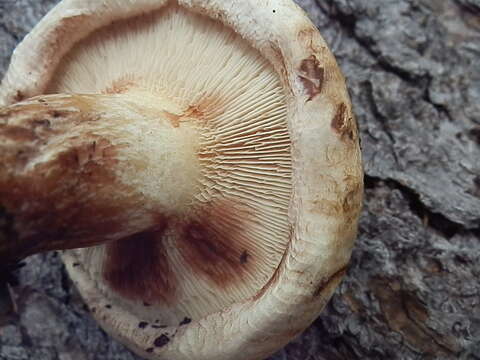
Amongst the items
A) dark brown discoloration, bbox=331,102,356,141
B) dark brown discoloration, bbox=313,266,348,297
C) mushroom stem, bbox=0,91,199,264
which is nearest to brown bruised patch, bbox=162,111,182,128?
mushroom stem, bbox=0,91,199,264

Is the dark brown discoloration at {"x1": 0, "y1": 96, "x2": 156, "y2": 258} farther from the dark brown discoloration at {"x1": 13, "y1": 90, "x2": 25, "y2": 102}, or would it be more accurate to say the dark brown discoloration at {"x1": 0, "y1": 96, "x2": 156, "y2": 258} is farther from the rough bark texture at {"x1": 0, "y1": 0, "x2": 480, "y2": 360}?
the rough bark texture at {"x1": 0, "y1": 0, "x2": 480, "y2": 360}

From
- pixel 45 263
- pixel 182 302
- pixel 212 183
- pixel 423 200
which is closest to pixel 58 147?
pixel 212 183

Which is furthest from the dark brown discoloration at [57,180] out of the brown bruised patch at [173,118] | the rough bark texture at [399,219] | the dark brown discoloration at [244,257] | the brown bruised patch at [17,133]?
the rough bark texture at [399,219]

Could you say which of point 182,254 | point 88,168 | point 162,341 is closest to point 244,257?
point 182,254

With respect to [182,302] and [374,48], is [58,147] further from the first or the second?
[374,48]

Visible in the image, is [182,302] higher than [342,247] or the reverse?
the reverse

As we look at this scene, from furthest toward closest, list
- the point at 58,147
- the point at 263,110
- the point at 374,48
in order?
the point at 374,48 → the point at 263,110 → the point at 58,147

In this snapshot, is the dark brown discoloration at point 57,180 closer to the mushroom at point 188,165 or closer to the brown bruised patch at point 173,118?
the mushroom at point 188,165
